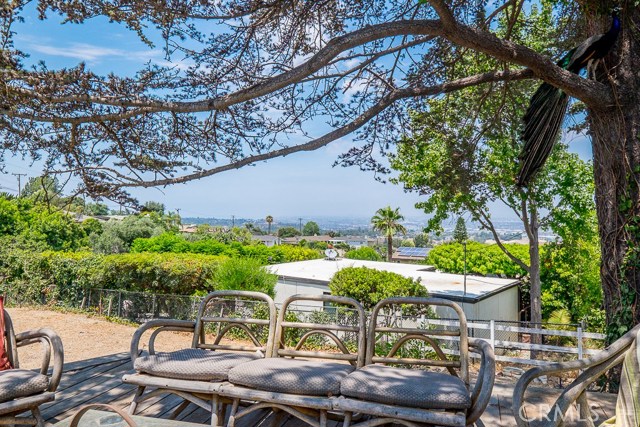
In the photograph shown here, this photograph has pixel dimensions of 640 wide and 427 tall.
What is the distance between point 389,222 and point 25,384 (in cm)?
3106

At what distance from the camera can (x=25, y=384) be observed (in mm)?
2262

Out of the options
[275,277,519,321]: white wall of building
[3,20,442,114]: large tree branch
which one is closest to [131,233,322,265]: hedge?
[275,277,519,321]: white wall of building

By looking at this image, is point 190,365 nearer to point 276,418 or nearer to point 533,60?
point 276,418

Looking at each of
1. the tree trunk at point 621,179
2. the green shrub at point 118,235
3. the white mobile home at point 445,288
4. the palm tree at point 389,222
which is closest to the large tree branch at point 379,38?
A: the tree trunk at point 621,179

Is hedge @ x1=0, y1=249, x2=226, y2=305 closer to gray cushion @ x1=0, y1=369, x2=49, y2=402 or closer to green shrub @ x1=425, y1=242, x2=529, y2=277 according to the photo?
gray cushion @ x1=0, y1=369, x2=49, y2=402

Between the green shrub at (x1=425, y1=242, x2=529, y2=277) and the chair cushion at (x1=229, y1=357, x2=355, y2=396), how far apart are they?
1875 centimetres

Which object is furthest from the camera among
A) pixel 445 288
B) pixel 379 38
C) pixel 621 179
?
pixel 445 288

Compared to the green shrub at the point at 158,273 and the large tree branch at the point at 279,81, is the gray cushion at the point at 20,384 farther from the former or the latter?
the green shrub at the point at 158,273

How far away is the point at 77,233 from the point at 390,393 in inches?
948

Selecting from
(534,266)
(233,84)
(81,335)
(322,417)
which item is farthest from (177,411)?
(534,266)

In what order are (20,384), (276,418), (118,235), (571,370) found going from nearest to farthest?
(571,370) → (20,384) → (276,418) → (118,235)

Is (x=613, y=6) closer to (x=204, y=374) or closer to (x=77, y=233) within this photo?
(x=204, y=374)

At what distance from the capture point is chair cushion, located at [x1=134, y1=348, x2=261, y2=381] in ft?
7.61

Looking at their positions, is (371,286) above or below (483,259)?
below
